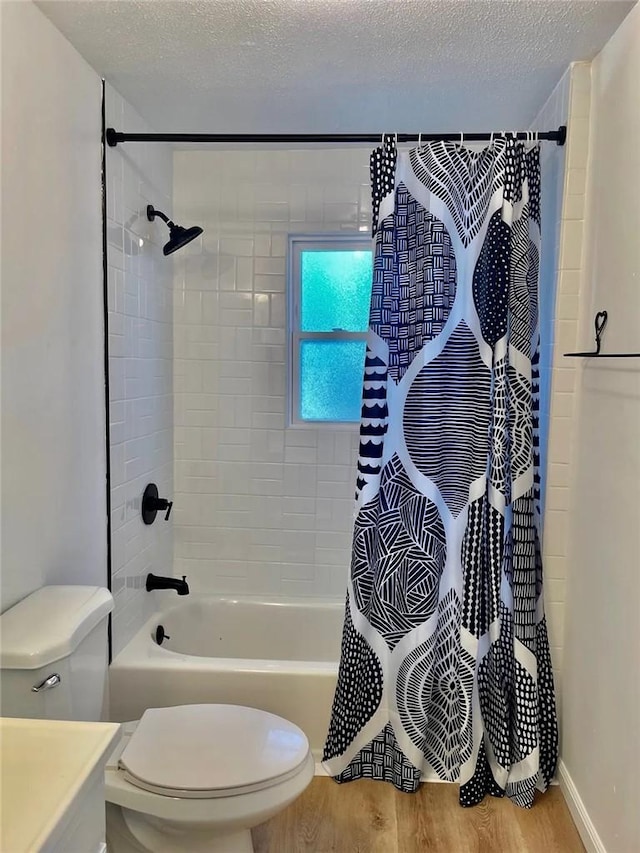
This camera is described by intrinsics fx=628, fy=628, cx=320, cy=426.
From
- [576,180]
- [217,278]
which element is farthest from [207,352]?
[576,180]

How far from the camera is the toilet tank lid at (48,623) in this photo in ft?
4.46

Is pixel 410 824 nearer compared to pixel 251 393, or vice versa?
pixel 410 824

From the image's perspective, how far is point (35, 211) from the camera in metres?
1.63

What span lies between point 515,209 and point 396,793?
1.88 meters

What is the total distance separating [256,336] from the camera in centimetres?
286

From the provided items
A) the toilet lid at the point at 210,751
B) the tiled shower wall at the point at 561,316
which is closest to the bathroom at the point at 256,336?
the tiled shower wall at the point at 561,316

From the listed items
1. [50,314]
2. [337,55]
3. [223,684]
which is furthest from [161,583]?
[337,55]

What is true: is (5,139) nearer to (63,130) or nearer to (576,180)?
(63,130)

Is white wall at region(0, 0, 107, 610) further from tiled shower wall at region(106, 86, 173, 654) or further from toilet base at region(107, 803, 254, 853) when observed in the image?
toilet base at region(107, 803, 254, 853)

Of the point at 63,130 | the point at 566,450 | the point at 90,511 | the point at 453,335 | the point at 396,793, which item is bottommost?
the point at 396,793

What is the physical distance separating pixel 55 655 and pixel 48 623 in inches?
4.1

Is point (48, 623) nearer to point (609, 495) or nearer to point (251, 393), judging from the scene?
point (609, 495)

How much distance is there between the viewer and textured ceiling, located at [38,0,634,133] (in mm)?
1635

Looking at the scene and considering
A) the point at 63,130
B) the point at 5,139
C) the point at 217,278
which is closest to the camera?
the point at 5,139
